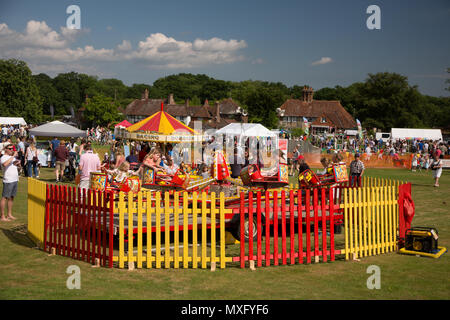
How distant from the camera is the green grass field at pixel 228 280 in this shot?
593 cm

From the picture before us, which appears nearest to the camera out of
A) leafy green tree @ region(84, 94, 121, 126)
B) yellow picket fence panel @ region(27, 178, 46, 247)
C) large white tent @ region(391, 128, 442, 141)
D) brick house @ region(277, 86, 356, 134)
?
yellow picket fence panel @ region(27, 178, 46, 247)

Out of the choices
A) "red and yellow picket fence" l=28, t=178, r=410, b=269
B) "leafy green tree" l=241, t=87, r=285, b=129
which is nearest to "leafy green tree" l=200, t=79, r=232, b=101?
"leafy green tree" l=241, t=87, r=285, b=129

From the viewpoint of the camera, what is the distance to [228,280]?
21.6ft

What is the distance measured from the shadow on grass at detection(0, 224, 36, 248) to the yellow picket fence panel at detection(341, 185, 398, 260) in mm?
6004

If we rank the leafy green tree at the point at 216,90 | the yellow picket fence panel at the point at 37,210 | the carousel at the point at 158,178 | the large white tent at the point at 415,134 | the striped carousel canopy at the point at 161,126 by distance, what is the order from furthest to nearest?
the leafy green tree at the point at 216,90
the large white tent at the point at 415,134
the striped carousel canopy at the point at 161,126
the carousel at the point at 158,178
the yellow picket fence panel at the point at 37,210

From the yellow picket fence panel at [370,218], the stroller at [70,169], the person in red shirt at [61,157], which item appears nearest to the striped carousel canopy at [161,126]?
the person in red shirt at [61,157]

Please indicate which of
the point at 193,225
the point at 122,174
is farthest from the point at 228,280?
the point at 122,174

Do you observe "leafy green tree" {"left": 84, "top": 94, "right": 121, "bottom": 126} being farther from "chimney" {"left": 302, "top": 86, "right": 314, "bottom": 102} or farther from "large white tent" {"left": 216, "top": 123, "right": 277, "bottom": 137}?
"large white tent" {"left": 216, "top": 123, "right": 277, "bottom": 137}

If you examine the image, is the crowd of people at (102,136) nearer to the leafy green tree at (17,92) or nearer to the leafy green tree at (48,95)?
the leafy green tree at (17,92)

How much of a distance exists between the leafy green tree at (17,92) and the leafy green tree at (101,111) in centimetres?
1130

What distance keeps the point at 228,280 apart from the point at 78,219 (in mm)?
2771

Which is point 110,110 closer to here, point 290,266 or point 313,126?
point 313,126

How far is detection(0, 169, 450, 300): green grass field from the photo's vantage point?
5934 millimetres
